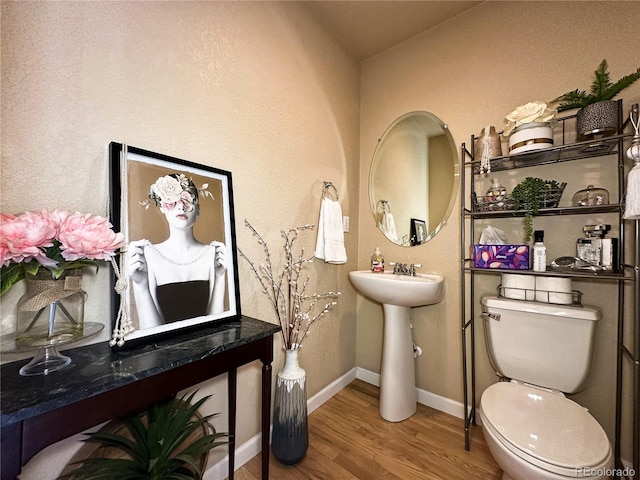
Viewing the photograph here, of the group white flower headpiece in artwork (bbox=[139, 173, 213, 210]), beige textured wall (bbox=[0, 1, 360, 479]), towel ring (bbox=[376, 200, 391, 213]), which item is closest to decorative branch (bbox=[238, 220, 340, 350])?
beige textured wall (bbox=[0, 1, 360, 479])

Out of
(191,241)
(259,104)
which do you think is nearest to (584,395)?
(191,241)

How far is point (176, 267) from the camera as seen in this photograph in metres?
1.00

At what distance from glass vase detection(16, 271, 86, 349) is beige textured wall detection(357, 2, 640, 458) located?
1.75 meters

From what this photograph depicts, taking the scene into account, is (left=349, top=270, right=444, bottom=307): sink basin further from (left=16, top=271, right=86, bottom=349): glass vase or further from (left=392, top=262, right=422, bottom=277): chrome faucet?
(left=16, top=271, right=86, bottom=349): glass vase

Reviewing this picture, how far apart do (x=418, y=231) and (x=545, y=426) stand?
1.18 m

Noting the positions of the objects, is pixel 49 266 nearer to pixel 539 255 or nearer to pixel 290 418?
pixel 290 418

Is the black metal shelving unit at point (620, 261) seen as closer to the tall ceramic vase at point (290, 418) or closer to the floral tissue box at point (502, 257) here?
the floral tissue box at point (502, 257)

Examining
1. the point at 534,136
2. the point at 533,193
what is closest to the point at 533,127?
the point at 534,136

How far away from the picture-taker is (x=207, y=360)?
2.82 feet

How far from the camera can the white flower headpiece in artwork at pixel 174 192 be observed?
0.97m

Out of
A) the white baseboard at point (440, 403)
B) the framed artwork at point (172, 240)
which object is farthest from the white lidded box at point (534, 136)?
the white baseboard at point (440, 403)

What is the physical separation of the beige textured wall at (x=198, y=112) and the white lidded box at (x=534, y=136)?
1.09m

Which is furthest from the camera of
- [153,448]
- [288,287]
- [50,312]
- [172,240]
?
[288,287]

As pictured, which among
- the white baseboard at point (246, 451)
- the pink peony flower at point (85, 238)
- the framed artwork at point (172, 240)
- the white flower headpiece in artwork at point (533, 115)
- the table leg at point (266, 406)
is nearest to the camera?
the pink peony flower at point (85, 238)
